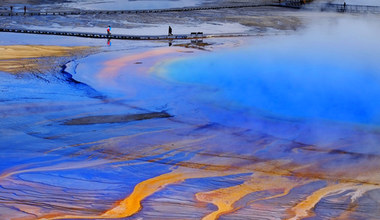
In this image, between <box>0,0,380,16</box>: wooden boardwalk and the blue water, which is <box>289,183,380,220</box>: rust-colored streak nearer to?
the blue water

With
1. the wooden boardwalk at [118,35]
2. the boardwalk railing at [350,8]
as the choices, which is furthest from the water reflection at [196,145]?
the boardwalk railing at [350,8]

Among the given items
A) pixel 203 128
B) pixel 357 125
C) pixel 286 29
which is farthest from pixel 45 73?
pixel 286 29

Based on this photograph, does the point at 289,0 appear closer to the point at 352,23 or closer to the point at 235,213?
the point at 352,23

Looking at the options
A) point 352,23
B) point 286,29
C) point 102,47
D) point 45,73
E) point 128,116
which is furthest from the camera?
point 352,23

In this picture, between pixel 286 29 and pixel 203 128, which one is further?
pixel 286 29

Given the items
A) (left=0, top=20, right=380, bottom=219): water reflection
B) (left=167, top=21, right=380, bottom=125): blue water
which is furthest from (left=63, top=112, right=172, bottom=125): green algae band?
(left=167, top=21, right=380, bottom=125): blue water

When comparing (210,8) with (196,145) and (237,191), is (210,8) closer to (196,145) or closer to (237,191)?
(196,145)

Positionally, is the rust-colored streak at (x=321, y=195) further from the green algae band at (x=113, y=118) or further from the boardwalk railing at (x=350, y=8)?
the boardwalk railing at (x=350, y=8)
